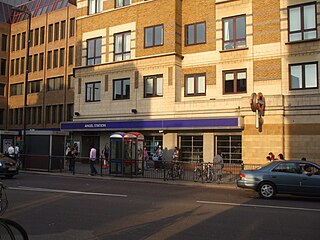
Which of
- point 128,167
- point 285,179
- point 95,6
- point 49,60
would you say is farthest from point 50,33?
point 285,179

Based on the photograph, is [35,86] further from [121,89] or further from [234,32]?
[234,32]

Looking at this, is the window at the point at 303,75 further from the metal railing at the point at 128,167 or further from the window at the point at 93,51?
the window at the point at 93,51

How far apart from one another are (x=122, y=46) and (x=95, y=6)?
4.91 meters

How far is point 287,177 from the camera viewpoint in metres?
12.8

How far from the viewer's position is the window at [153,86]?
2638cm

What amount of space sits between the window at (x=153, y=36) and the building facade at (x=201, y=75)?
0.25 feet

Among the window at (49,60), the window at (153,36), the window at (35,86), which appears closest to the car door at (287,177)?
the window at (153,36)

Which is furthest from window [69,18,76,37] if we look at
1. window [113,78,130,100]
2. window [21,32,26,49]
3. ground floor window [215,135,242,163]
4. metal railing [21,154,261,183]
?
ground floor window [215,135,242,163]

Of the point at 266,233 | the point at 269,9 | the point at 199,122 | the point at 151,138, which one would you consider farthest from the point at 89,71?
the point at 266,233

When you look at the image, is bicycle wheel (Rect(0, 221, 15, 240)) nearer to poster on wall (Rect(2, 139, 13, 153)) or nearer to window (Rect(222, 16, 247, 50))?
window (Rect(222, 16, 247, 50))

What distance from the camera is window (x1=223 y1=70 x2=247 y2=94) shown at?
77.7 feet

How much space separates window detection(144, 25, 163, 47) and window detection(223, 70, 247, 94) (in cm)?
567

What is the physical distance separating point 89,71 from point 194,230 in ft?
79.6

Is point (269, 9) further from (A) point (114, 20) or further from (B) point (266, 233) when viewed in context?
(B) point (266, 233)
